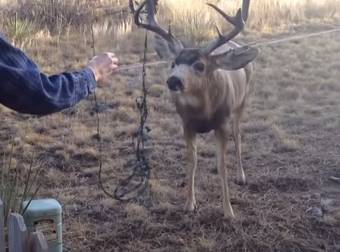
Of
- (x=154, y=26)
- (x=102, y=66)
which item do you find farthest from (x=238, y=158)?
(x=102, y=66)

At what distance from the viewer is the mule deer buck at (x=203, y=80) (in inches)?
210

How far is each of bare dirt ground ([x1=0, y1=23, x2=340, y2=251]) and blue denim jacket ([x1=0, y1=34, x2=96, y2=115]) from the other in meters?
2.55

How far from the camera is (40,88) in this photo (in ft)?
8.02

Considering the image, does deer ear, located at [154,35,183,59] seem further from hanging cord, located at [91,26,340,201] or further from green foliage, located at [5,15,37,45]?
green foliage, located at [5,15,37,45]

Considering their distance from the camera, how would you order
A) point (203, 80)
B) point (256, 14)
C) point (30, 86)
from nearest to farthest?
point (30, 86) < point (203, 80) < point (256, 14)

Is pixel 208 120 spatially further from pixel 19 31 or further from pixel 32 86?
pixel 19 31

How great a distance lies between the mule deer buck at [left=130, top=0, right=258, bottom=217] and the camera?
534cm

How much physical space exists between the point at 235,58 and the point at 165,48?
0.65 metres

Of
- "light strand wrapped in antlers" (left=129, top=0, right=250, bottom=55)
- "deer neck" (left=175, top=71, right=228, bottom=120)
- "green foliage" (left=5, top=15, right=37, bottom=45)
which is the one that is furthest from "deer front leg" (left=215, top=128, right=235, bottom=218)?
"green foliage" (left=5, top=15, right=37, bottom=45)

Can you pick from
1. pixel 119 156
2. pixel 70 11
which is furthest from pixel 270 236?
pixel 70 11

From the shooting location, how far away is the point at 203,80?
547 cm

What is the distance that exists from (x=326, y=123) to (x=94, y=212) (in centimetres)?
380

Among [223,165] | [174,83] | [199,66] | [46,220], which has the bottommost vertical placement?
[223,165]

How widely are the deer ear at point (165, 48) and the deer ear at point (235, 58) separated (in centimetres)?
38
